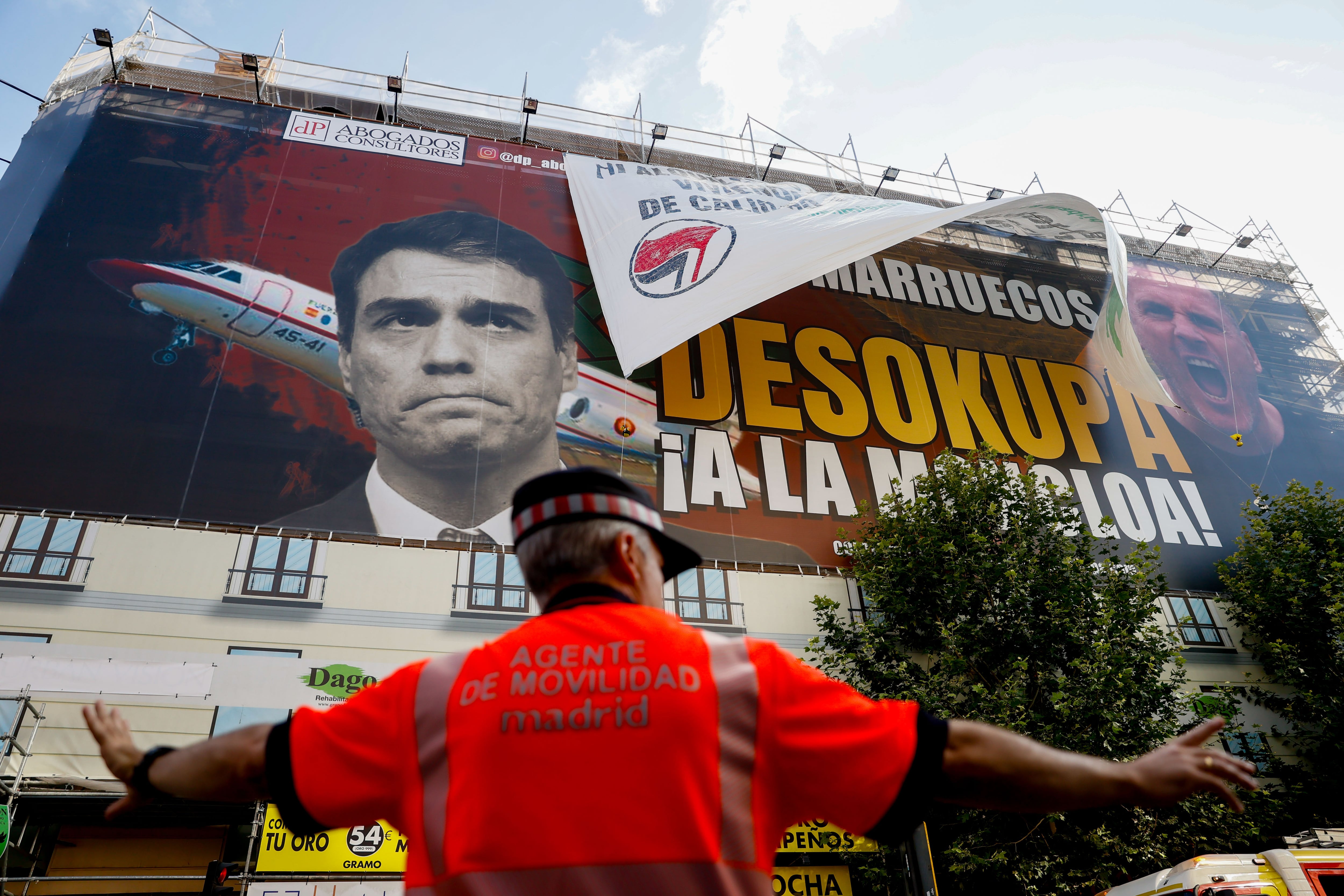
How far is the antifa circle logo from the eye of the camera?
1300cm

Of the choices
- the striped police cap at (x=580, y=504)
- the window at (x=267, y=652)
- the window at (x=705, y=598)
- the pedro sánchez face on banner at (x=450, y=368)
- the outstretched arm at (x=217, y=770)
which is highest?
the pedro sánchez face on banner at (x=450, y=368)

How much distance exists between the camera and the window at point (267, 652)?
1117 cm

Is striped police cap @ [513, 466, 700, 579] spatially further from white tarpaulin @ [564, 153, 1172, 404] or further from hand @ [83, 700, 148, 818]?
white tarpaulin @ [564, 153, 1172, 404]

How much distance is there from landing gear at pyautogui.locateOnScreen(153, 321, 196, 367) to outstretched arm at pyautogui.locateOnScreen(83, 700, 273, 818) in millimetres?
13249

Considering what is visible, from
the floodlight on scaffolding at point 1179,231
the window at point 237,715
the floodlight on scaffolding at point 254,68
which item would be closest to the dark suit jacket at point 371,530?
the window at point 237,715

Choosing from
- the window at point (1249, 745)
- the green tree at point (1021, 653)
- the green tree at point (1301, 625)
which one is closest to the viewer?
the green tree at point (1021, 653)

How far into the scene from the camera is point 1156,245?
2245 centimetres

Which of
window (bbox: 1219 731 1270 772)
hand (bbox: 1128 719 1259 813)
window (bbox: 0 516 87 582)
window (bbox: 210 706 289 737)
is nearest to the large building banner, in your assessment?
window (bbox: 0 516 87 582)

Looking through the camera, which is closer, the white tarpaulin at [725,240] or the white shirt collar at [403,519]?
the white shirt collar at [403,519]

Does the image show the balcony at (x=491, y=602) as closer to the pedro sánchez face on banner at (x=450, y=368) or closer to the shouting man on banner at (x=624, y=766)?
the pedro sánchez face on banner at (x=450, y=368)

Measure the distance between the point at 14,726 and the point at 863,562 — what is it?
1163 cm

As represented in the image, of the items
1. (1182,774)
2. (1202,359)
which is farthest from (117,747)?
(1202,359)

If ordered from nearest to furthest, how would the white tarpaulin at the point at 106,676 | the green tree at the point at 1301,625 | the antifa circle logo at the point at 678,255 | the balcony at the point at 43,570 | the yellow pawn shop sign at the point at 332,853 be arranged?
the yellow pawn shop sign at the point at 332,853, the white tarpaulin at the point at 106,676, the balcony at the point at 43,570, the antifa circle logo at the point at 678,255, the green tree at the point at 1301,625

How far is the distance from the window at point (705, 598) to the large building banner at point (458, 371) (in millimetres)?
669
